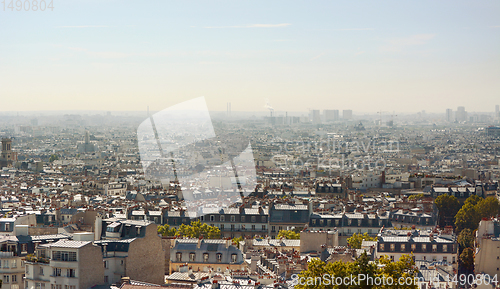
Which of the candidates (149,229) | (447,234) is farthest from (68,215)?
(447,234)

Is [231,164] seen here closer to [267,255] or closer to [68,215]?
[68,215]

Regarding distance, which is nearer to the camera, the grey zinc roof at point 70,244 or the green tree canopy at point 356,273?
the green tree canopy at point 356,273

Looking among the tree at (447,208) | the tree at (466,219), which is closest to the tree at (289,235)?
the tree at (466,219)

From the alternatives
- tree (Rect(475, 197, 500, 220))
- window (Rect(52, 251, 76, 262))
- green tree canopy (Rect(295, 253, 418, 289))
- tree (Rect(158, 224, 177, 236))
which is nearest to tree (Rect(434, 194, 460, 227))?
tree (Rect(475, 197, 500, 220))

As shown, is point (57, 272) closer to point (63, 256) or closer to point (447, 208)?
point (63, 256)

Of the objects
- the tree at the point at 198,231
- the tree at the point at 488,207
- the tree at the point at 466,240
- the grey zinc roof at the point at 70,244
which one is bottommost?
the tree at the point at 466,240

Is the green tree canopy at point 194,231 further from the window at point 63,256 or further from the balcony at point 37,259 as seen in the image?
the window at point 63,256

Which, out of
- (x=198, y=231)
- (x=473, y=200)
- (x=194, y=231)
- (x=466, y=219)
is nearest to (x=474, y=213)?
(x=466, y=219)
